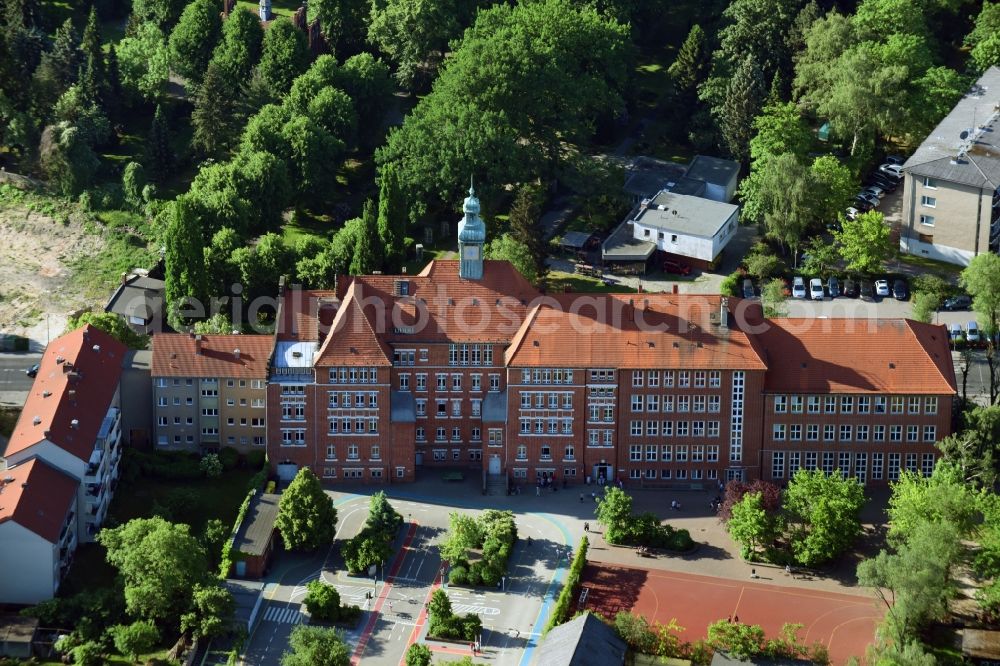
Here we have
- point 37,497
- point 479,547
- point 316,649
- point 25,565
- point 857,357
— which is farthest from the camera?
point 857,357

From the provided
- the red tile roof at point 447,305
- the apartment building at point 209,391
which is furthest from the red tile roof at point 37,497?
the red tile roof at point 447,305

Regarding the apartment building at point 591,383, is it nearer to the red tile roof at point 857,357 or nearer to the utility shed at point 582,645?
the red tile roof at point 857,357

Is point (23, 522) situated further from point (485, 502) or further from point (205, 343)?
point (485, 502)

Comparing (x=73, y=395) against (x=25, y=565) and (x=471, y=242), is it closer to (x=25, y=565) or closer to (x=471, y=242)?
(x=25, y=565)

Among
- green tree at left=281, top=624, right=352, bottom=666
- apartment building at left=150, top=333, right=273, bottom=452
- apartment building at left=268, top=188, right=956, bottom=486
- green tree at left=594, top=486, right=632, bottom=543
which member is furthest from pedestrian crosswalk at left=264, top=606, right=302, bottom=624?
green tree at left=594, top=486, right=632, bottom=543

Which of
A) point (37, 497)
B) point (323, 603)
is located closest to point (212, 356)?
point (37, 497)

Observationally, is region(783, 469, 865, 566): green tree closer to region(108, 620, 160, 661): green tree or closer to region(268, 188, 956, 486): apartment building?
region(268, 188, 956, 486): apartment building
